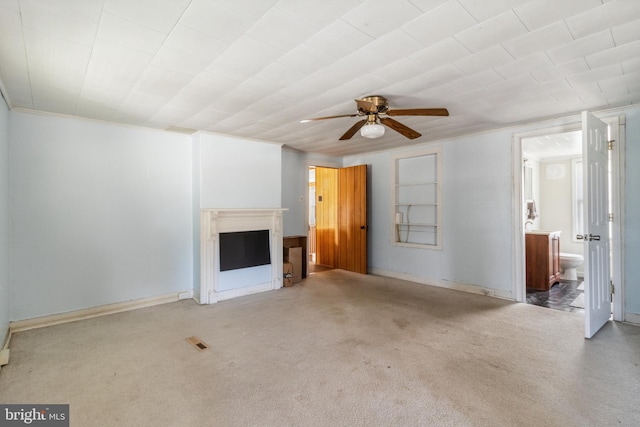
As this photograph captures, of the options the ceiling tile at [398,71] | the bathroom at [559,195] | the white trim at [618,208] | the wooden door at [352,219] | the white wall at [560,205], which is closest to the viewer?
the ceiling tile at [398,71]

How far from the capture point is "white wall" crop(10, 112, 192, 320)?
10.8 ft

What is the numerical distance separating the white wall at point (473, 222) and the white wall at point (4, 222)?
5.08 m

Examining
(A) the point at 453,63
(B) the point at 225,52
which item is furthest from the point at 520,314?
(B) the point at 225,52

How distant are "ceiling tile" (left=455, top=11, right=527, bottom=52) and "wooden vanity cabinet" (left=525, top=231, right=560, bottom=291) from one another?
394 cm

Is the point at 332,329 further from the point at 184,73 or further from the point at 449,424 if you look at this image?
the point at 184,73

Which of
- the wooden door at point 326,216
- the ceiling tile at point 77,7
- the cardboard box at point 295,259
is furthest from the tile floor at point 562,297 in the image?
the ceiling tile at point 77,7

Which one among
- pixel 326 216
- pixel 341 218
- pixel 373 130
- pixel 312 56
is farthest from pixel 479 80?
pixel 326 216

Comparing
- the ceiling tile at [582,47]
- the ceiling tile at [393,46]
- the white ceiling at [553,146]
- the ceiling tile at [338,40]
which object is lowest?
the ceiling tile at [582,47]

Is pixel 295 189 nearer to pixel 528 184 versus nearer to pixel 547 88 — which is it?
pixel 547 88

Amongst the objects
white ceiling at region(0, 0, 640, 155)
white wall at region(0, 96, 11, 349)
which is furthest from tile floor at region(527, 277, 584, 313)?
white wall at region(0, 96, 11, 349)

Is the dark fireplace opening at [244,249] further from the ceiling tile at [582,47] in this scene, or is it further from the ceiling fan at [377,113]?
the ceiling tile at [582,47]

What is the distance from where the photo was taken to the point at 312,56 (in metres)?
2.17

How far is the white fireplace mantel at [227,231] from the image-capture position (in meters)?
4.14

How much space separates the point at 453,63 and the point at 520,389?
2.33 m
